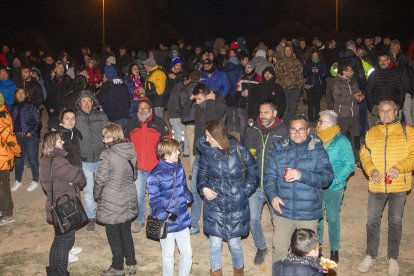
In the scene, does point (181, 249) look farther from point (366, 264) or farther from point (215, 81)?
point (215, 81)

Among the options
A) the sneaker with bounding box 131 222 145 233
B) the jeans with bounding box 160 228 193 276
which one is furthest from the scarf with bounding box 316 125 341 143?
the sneaker with bounding box 131 222 145 233

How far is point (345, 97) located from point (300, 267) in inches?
248

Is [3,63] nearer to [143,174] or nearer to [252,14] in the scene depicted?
[143,174]

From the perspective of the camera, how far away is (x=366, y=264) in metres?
6.62

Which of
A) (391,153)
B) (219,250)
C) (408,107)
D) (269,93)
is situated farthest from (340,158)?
(408,107)

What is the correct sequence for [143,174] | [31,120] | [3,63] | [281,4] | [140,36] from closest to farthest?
1. [143,174]
2. [31,120]
3. [3,63]
4. [140,36]
5. [281,4]

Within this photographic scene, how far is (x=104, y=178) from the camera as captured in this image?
20.5 ft

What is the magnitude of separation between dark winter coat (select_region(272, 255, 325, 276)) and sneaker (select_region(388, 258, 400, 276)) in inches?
112

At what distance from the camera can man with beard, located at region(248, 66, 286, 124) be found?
952 centimetres

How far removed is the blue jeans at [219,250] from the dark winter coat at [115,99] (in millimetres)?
4764

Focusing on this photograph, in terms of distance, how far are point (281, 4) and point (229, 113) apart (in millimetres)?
41591

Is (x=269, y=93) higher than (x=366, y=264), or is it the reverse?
(x=269, y=93)

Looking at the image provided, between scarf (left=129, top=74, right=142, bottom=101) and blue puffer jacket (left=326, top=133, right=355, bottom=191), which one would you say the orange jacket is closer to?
scarf (left=129, top=74, right=142, bottom=101)

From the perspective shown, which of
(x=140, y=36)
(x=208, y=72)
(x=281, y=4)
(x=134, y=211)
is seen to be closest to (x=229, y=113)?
(x=208, y=72)
